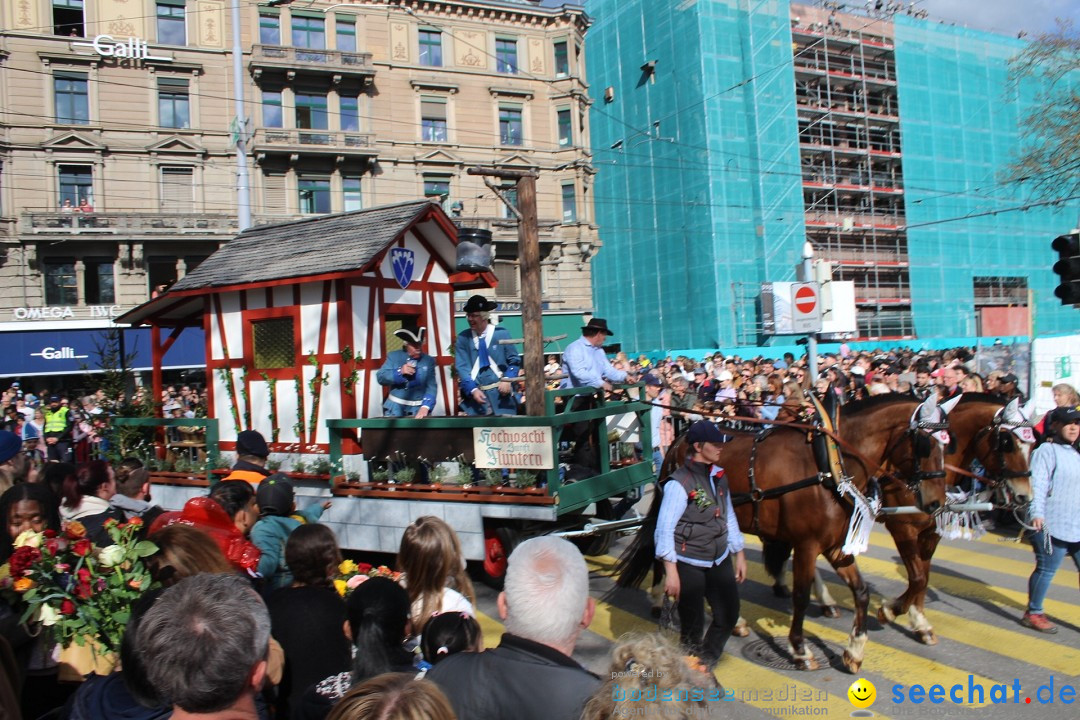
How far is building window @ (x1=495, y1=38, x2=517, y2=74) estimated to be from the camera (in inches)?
1396

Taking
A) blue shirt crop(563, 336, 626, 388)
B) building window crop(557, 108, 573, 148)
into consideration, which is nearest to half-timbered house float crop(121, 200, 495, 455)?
blue shirt crop(563, 336, 626, 388)

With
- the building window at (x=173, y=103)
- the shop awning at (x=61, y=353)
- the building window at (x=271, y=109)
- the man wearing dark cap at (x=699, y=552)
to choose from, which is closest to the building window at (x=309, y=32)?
the building window at (x=271, y=109)

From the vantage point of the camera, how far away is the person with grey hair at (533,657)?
240 centimetres

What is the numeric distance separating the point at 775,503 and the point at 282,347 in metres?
6.29

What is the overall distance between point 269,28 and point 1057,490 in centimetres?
3412

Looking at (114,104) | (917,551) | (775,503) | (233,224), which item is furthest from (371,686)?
(114,104)

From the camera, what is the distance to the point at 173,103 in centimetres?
3094

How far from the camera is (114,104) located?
30.1 meters

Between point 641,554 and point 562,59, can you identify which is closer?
point 641,554

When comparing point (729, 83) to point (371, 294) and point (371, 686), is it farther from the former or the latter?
point (371, 686)

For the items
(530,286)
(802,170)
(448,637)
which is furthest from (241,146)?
(802,170)

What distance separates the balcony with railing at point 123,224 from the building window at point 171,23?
7204 mm

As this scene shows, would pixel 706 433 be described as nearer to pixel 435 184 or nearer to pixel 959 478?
pixel 959 478

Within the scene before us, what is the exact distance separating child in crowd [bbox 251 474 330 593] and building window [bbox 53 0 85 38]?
32026 mm
